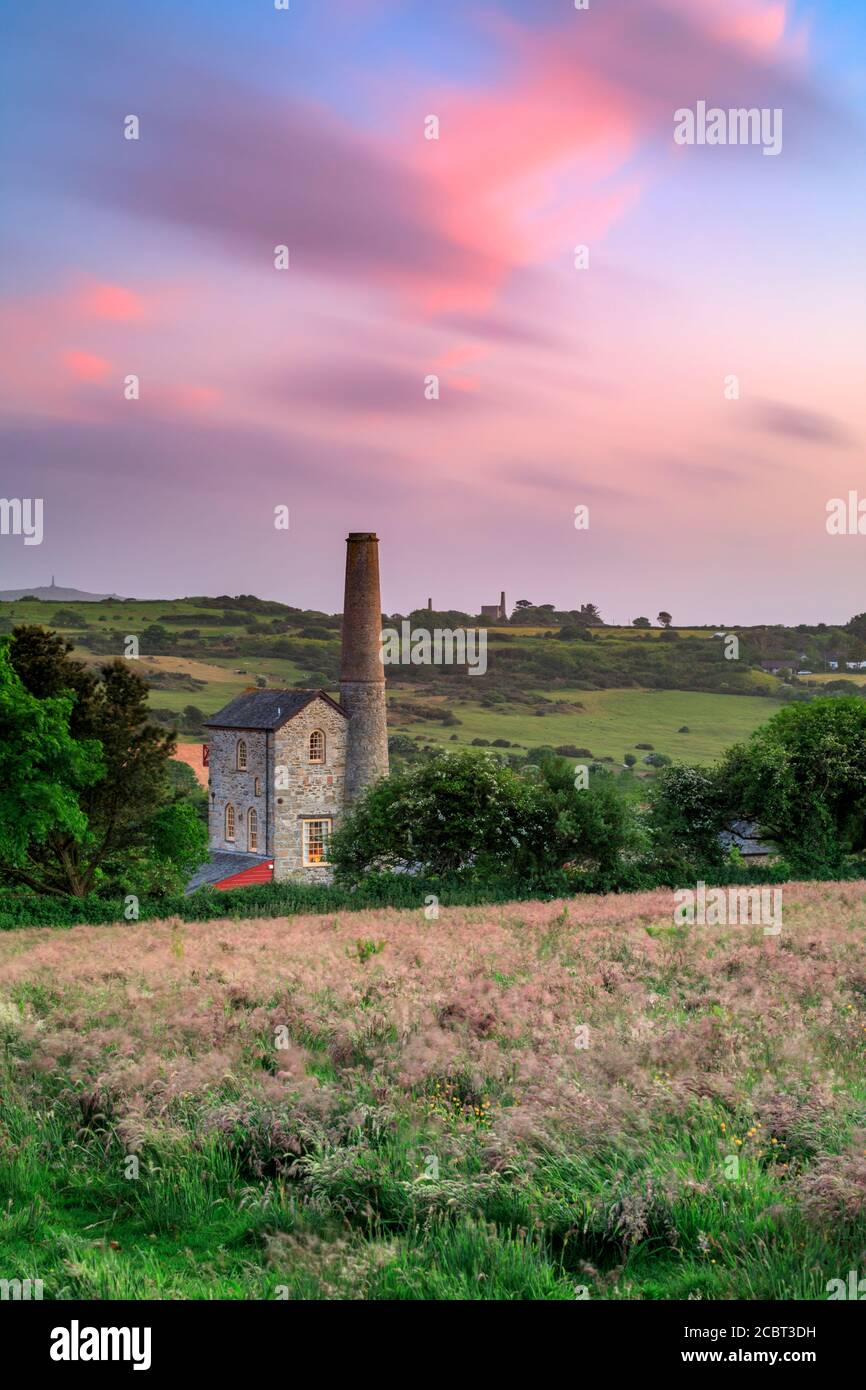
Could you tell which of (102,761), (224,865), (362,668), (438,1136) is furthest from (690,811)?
(438,1136)

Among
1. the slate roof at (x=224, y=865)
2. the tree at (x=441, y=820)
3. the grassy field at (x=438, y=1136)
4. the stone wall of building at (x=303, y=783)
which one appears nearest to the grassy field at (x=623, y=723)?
the stone wall of building at (x=303, y=783)

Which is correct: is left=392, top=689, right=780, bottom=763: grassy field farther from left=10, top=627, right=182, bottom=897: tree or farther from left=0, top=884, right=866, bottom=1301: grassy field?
left=0, top=884, right=866, bottom=1301: grassy field

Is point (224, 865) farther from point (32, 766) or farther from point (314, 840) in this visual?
point (32, 766)

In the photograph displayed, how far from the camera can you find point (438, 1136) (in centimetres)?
1020

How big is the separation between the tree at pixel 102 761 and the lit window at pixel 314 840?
23.3 m

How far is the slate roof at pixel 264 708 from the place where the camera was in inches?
3290

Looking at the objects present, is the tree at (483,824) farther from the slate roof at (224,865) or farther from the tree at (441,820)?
the slate roof at (224,865)

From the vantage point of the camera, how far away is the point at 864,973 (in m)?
16.9

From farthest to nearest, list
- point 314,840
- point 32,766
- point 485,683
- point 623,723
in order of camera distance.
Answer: point 485,683 → point 623,723 → point 314,840 → point 32,766

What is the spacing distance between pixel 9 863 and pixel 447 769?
801 inches

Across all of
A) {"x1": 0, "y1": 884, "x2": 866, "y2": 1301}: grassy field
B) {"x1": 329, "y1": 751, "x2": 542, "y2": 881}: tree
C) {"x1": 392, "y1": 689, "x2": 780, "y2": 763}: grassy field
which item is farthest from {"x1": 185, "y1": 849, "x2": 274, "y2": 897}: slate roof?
{"x1": 0, "y1": 884, "x2": 866, "y2": 1301}: grassy field

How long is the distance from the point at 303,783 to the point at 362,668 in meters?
9.53

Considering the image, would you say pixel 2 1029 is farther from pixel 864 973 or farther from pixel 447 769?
pixel 447 769
